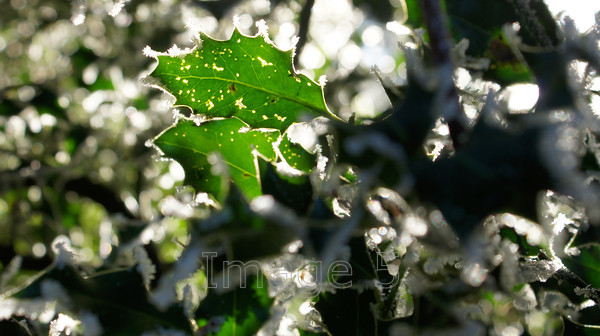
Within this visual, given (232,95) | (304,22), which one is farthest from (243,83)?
(304,22)

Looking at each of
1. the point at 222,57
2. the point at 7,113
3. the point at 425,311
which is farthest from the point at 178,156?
the point at 7,113

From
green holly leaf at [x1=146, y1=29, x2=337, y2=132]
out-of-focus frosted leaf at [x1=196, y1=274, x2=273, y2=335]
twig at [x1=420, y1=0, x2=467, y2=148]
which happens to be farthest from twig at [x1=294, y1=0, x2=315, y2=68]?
out-of-focus frosted leaf at [x1=196, y1=274, x2=273, y2=335]

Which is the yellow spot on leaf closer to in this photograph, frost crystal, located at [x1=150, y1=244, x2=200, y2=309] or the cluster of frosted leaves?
the cluster of frosted leaves

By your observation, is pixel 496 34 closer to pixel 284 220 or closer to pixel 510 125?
pixel 510 125

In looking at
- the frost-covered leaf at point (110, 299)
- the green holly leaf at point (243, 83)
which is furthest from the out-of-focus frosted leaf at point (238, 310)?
the green holly leaf at point (243, 83)

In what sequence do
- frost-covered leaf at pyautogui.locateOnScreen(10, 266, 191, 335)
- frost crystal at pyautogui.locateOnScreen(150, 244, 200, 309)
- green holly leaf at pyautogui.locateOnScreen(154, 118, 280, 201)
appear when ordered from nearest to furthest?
1. frost crystal at pyautogui.locateOnScreen(150, 244, 200, 309)
2. frost-covered leaf at pyautogui.locateOnScreen(10, 266, 191, 335)
3. green holly leaf at pyautogui.locateOnScreen(154, 118, 280, 201)

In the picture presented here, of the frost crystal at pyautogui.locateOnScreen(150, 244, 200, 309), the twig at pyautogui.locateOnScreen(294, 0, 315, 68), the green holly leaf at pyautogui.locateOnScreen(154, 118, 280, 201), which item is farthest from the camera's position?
the twig at pyautogui.locateOnScreen(294, 0, 315, 68)
